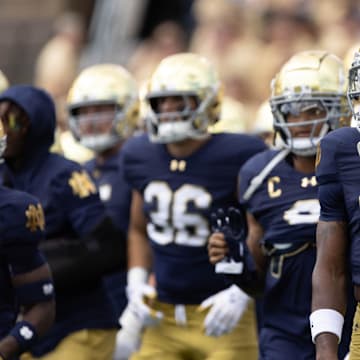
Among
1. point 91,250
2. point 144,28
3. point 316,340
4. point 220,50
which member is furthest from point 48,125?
point 144,28

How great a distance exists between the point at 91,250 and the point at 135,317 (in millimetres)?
585

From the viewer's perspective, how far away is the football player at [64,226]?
5.96 metres

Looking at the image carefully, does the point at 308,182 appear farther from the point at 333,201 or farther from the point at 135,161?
the point at 135,161

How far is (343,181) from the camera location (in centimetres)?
437

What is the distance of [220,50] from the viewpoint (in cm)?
1166

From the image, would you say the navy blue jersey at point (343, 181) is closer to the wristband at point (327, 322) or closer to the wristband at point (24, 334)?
the wristband at point (327, 322)

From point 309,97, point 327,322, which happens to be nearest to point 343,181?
point 327,322

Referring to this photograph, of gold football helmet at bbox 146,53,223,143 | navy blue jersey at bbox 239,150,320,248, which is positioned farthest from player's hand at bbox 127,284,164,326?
navy blue jersey at bbox 239,150,320,248

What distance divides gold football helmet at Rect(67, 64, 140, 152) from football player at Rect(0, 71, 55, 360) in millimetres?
2566

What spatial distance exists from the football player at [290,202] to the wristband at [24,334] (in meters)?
0.76

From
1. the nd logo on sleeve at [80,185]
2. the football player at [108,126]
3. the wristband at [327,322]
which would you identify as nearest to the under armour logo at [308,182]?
the wristband at [327,322]

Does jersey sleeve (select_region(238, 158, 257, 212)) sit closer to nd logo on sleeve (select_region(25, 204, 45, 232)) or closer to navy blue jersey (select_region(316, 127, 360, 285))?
nd logo on sleeve (select_region(25, 204, 45, 232))

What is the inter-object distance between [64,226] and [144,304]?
61cm

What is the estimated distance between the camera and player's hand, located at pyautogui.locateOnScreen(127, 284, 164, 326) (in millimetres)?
6254
